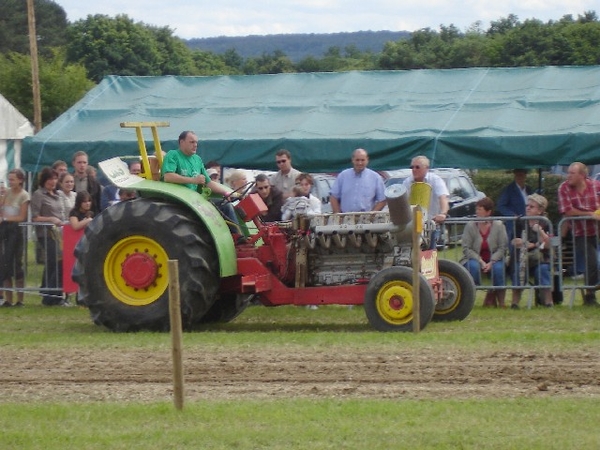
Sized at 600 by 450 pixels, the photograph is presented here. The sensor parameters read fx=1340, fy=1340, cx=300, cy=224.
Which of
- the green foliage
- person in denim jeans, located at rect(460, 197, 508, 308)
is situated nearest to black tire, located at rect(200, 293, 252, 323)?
person in denim jeans, located at rect(460, 197, 508, 308)

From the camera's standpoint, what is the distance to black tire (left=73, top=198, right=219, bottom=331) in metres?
13.7

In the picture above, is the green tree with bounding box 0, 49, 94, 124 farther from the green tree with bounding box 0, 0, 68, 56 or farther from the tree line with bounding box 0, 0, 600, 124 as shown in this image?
the green tree with bounding box 0, 0, 68, 56

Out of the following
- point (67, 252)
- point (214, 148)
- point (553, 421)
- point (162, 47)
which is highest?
point (162, 47)

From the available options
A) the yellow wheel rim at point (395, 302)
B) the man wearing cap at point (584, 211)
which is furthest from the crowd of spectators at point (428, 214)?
the yellow wheel rim at point (395, 302)

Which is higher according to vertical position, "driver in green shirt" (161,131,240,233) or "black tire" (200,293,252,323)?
"driver in green shirt" (161,131,240,233)

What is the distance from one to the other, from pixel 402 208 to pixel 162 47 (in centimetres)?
5752

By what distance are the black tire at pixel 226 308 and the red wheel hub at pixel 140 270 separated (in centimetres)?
121

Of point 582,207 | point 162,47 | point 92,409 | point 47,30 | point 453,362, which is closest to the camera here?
point 92,409

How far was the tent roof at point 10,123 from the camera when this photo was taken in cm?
3299

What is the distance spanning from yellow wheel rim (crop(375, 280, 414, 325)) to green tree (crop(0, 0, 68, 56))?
64056mm

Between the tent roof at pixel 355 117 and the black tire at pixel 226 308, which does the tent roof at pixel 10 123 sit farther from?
the black tire at pixel 226 308

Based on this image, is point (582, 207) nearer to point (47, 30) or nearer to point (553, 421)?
point (553, 421)

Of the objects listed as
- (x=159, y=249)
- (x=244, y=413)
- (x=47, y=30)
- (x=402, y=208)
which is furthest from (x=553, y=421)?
(x=47, y=30)

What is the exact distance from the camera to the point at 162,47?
6975 cm
